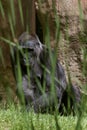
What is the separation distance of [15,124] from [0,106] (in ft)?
8.36

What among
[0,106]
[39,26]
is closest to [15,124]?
[0,106]

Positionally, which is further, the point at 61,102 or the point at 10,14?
the point at 61,102

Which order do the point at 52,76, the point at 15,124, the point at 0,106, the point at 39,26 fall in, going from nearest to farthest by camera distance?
the point at 52,76
the point at 15,124
the point at 0,106
the point at 39,26

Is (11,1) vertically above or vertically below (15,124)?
above

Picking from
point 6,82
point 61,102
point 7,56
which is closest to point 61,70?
point 61,102

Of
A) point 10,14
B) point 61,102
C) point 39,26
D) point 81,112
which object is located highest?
point 10,14

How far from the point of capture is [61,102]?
7.85 meters

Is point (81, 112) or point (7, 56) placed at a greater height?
point (81, 112)

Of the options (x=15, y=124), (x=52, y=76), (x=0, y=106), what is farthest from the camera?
(x=0, y=106)

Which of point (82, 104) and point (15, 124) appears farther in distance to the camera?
point (15, 124)

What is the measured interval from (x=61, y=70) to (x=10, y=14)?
666 centimetres

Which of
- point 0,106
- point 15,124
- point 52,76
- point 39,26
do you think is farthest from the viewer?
point 39,26

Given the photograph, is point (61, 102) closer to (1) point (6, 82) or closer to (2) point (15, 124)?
(2) point (15, 124)

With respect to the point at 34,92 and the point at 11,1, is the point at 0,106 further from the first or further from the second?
the point at 11,1
